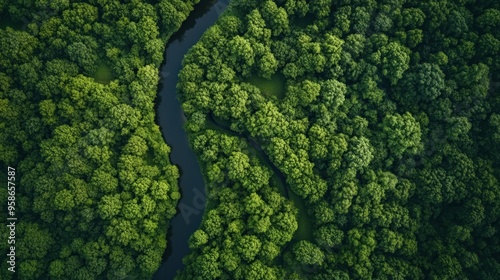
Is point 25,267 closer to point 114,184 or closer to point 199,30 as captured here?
point 114,184

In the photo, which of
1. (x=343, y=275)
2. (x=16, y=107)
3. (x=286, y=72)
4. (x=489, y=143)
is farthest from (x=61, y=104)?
(x=489, y=143)

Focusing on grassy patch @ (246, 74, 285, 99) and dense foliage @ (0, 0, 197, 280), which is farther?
grassy patch @ (246, 74, 285, 99)

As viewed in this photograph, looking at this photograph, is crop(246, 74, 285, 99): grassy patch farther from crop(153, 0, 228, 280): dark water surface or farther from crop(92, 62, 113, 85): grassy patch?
crop(92, 62, 113, 85): grassy patch

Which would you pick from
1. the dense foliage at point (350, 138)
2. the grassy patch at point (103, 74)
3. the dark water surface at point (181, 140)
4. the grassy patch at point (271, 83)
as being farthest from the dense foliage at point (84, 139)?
the grassy patch at point (271, 83)

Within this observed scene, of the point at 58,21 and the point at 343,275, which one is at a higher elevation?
the point at 58,21

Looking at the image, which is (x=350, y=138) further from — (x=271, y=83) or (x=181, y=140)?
(x=181, y=140)

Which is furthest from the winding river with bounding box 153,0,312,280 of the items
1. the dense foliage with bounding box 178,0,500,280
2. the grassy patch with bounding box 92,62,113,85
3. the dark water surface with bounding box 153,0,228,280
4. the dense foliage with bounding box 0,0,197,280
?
the grassy patch with bounding box 92,62,113,85

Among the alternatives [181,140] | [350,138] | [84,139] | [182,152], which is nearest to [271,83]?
[350,138]
